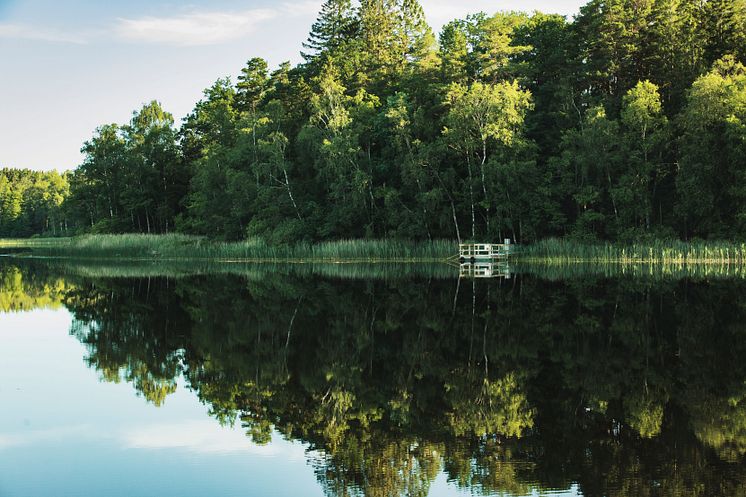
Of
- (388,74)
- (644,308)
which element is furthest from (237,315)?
(388,74)

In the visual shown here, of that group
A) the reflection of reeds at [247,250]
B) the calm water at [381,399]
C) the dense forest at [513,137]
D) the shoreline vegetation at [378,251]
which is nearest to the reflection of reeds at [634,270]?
the shoreline vegetation at [378,251]

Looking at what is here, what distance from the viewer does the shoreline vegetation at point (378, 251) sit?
1415 inches

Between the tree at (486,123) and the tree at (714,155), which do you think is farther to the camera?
the tree at (486,123)

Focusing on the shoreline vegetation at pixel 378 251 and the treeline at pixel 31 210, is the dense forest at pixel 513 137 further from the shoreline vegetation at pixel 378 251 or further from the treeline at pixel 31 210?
the treeline at pixel 31 210

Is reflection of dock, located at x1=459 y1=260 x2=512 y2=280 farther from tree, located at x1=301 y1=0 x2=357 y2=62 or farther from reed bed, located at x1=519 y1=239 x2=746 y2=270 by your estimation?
tree, located at x1=301 y1=0 x2=357 y2=62

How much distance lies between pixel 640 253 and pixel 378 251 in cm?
1581

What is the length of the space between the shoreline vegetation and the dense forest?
1289 millimetres

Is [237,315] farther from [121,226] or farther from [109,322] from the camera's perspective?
[121,226]

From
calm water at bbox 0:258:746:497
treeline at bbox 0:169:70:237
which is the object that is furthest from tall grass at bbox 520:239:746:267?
treeline at bbox 0:169:70:237

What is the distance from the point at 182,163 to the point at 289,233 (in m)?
31.6

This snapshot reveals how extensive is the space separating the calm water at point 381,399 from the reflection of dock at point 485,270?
38.5 ft

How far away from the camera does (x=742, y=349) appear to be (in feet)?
41.2

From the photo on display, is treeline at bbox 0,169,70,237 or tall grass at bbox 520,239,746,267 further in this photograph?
treeline at bbox 0,169,70,237

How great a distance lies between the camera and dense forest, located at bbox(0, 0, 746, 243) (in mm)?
39062
